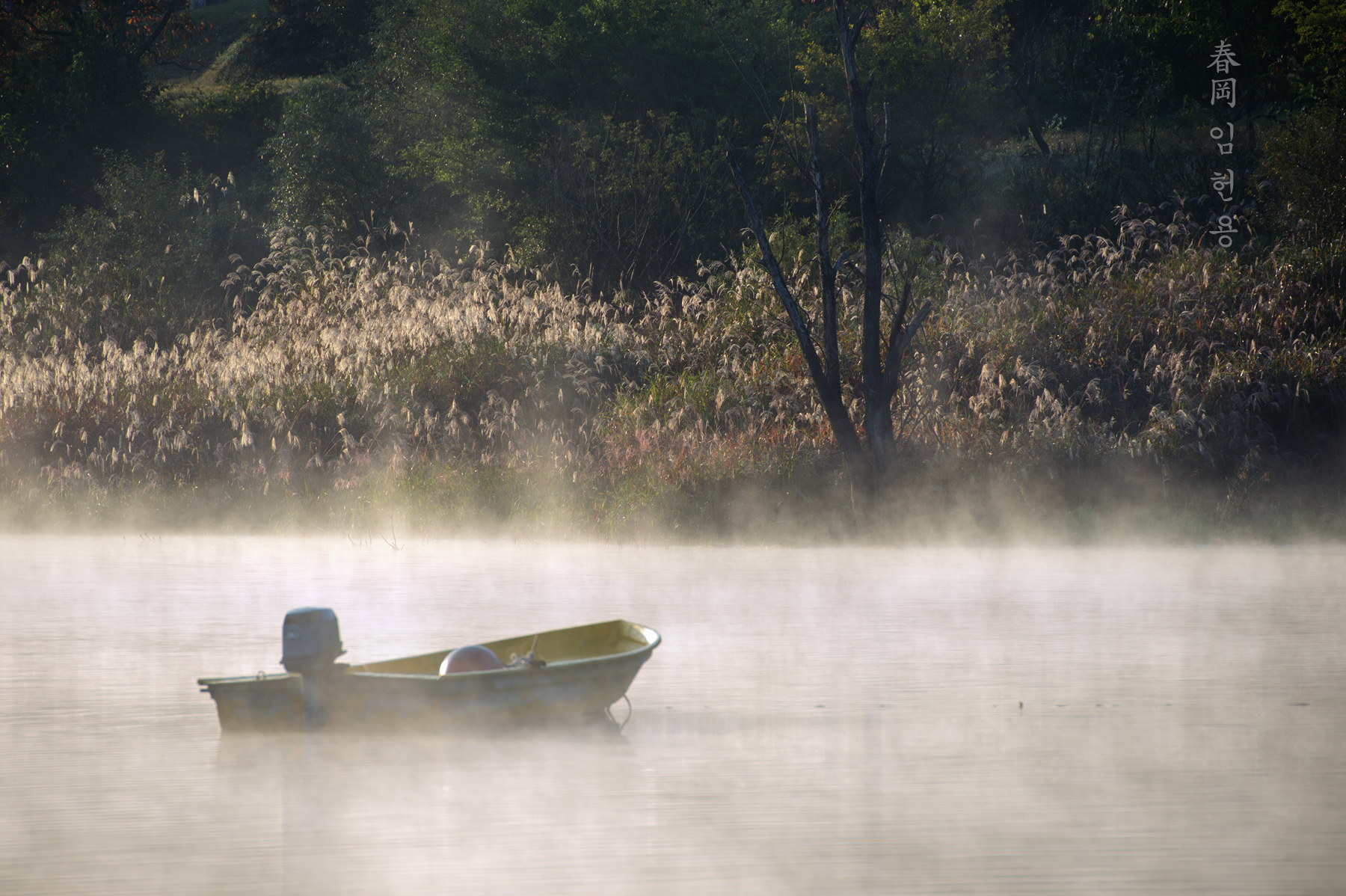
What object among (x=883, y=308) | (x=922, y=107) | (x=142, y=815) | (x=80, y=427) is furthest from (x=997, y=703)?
(x=922, y=107)

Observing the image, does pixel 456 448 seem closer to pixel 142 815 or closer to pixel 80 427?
pixel 80 427

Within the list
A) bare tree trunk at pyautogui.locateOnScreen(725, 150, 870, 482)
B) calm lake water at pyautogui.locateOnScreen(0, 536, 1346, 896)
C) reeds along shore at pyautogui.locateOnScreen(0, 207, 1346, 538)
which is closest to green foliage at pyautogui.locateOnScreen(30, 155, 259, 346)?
reeds along shore at pyautogui.locateOnScreen(0, 207, 1346, 538)

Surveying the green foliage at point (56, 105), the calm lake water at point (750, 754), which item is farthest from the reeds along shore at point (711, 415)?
the green foliage at point (56, 105)

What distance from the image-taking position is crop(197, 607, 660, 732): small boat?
5.71 metres

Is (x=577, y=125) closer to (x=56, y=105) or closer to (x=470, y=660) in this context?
(x=56, y=105)

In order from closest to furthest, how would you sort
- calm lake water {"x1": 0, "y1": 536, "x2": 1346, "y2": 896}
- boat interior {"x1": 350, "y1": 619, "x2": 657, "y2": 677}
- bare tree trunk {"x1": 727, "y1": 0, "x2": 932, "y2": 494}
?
calm lake water {"x1": 0, "y1": 536, "x2": 1346, "y2": 896} → boat interior {"x1": 350, "y1": 619, "x2": 657, "y2": 677} → bare tree trunk {"x1": 727, "y1": 0, "x2": 932, "y2": 494}

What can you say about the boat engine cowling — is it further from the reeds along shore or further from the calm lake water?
the reeds along shore

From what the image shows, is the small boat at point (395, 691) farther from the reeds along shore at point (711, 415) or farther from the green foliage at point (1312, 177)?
the green foliage at point (1312, 177)

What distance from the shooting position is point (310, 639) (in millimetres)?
5676

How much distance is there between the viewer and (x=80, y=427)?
15.3 meters

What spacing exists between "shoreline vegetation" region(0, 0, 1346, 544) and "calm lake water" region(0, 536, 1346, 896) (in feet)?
9.26

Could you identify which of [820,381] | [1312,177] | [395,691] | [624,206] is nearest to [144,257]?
[624,206]

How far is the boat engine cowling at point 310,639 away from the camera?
A: 18.6 ft

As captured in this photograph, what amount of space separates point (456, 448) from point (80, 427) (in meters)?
5.07
